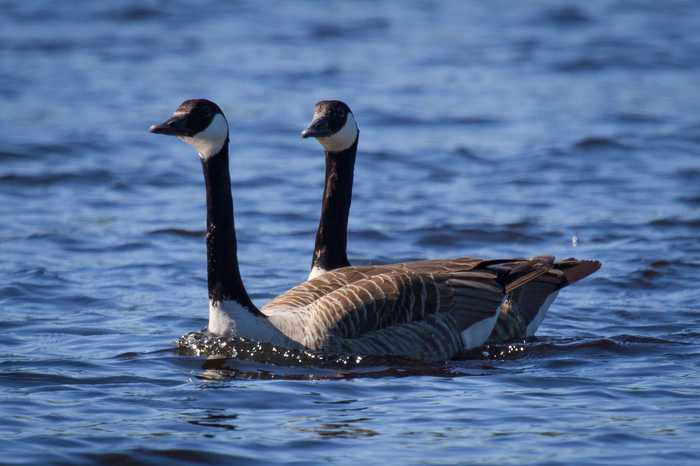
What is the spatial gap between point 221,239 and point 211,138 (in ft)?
2.52

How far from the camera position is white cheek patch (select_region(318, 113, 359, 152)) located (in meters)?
10.6

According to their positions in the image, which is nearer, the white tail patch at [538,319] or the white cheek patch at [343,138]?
the white tail patch at [538,319]

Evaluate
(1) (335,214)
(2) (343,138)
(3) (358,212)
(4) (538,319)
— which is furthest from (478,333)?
(3) (358,212)

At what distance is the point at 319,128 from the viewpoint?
1020cm

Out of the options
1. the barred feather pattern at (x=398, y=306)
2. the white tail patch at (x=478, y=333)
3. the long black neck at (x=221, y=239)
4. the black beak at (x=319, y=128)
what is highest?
the black beak at (x=319, y=128)

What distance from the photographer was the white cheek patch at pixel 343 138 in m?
10.6

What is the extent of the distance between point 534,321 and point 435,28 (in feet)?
57.9

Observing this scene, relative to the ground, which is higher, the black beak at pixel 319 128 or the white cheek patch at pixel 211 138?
the black beak at pixel 319 128

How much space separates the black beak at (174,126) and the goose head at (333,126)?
1.21m

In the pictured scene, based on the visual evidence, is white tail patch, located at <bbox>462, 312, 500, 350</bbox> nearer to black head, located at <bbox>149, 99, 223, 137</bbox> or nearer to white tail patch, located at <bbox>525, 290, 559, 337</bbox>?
white tail patch, located at <bbox>525, 290, 559, 337</bbox>

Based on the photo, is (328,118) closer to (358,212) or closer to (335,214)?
(335,214)

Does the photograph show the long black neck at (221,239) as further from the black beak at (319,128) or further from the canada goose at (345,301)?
Answer: the black beak at (319,128)

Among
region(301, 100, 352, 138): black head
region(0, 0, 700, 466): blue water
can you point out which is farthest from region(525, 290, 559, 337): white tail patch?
region(301, 100, 352, 138): black head

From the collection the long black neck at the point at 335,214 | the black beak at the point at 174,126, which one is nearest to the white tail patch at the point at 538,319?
the long black neck at the point at 335,214
